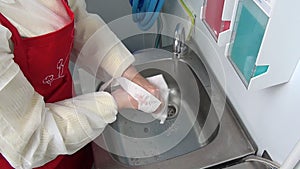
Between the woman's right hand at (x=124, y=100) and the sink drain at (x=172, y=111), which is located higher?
the woman's right hand at (x=124, y=100)

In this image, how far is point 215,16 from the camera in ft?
3.72

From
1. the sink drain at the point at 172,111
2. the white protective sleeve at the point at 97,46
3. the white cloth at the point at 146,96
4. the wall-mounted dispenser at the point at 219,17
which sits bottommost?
the sink drain at the point at 172,111

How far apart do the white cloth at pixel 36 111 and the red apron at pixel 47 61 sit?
0.04m

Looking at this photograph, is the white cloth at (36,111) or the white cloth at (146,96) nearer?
the white cloth at (36,111)

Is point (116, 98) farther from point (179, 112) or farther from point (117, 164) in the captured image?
point (179, 112)

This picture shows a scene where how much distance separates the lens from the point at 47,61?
3.48 feet

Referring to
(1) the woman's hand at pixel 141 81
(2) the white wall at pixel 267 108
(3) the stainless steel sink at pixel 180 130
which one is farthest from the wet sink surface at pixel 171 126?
(1) the woman's hand at pixel 141 81

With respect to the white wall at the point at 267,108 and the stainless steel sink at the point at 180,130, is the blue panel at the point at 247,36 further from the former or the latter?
the stainless steel sink at the point at 180,130

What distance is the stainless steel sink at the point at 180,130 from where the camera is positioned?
1.19 meters

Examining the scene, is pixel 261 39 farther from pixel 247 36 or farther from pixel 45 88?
pixel 45 88

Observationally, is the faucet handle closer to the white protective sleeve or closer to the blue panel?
the white protective sleeve

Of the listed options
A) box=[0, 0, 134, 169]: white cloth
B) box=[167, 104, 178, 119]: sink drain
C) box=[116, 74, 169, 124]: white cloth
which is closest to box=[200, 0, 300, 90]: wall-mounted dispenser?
box=[116, 74, 169, 124]: white cloth

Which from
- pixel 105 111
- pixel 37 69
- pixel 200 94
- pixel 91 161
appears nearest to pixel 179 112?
pixel 200 94

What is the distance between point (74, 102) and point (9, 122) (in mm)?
285
